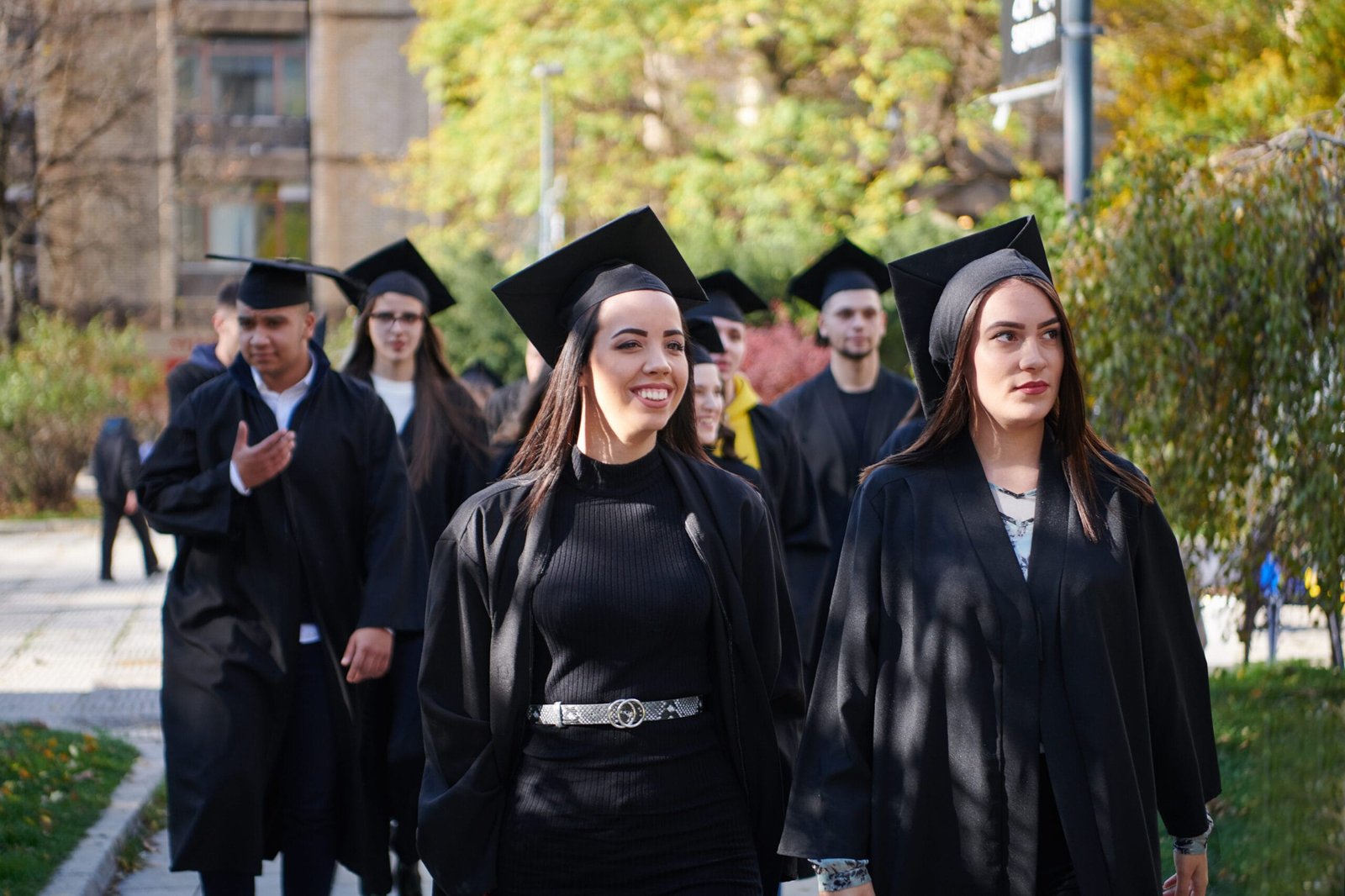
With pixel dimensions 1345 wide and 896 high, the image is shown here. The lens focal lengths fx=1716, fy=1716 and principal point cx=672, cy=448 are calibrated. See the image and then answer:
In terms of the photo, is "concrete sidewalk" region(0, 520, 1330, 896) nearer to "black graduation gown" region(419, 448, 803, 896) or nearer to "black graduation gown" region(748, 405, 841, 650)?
"black graduation gown" region(748, 405, 841, 650)

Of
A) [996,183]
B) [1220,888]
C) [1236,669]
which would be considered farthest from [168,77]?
[1220,888]

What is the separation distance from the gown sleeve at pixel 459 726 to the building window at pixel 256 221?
44.5 m

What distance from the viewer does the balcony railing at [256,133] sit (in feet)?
151

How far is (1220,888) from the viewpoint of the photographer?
18.9 ft

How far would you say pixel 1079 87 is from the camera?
8828mm

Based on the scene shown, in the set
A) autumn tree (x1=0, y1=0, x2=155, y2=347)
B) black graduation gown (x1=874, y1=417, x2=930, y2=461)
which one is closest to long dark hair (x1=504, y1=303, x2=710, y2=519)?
black graduation gown (x1=874, y1=417, x2=930, y2=461)

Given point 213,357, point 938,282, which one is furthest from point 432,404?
point 938,282

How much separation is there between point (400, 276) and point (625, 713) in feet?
13.6

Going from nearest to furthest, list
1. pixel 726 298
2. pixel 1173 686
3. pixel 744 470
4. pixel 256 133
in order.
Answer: pixel 1173 686 < pixel 744 470 < pixel 726 298 < pixel 256 133

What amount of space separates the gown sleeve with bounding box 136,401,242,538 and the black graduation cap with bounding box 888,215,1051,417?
2562 mm

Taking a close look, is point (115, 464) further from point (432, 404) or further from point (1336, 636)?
point (1336, 636)

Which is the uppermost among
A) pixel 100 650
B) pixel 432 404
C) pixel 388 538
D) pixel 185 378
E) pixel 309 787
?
pixel 185 378

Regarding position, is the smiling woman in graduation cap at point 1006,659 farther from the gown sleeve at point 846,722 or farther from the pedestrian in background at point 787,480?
the pedestrian in background at point 787,480

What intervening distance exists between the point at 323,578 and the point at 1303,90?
15.5 meters
